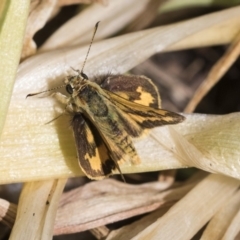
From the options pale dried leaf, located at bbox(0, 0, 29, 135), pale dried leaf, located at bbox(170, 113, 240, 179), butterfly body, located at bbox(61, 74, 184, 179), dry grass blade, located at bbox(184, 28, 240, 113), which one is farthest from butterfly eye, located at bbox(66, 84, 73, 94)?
dry grass blade, located at bbox(184, 28, 240, 113)

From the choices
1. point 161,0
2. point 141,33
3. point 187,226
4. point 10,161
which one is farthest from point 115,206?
point 161,0

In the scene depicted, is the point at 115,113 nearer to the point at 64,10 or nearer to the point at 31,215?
the point at 31,215

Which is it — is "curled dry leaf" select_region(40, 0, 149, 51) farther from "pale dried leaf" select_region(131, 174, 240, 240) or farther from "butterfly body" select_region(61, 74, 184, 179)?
"pale dried leaf" select_region(131, 174, 240, 240)

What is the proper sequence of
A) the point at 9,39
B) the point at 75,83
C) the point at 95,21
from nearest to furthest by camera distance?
the point at 9,39 < the point at 75,83 < the point at 95,21

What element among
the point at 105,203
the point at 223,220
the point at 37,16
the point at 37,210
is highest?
the point at 37,16

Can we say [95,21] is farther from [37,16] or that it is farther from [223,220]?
[223,220]

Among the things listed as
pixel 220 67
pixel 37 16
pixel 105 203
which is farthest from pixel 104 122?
pixel 220 67
